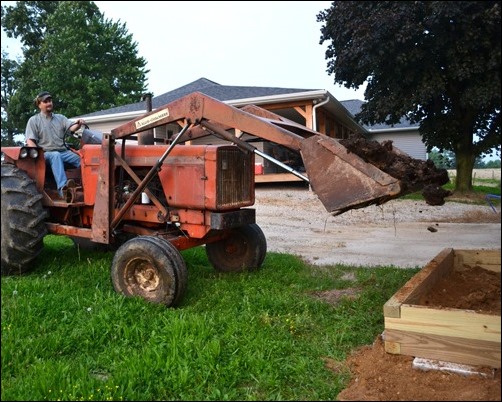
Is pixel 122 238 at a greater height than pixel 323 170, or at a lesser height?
lesser

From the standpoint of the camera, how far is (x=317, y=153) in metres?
3.76

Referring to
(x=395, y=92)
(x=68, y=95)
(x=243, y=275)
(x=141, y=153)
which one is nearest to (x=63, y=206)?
(x=141, y=153)

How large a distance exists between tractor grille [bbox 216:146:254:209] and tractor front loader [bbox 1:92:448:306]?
0.01m

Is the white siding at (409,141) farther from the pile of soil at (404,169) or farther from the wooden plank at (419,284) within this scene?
the pile of soil at (404,169)

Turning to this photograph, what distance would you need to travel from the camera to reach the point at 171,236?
16.5 ft

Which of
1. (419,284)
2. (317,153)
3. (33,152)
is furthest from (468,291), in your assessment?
Result: (33,152)

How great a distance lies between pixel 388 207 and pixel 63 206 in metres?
9.47

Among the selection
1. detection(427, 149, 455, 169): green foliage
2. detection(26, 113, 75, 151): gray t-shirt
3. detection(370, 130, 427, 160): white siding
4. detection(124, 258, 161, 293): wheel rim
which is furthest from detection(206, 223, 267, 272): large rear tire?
detection(370, 130, 427, 160): white siding

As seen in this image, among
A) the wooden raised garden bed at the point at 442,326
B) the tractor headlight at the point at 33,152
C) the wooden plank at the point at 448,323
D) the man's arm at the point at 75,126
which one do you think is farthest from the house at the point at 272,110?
the wooden plank at the point at 448,323

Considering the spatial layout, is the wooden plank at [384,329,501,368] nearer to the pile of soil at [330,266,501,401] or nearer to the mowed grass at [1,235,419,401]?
the pile of soil at [330,266,501,401]

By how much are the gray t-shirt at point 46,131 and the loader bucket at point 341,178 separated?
3417 mm

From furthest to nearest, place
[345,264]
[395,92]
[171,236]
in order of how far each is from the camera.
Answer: [395,92] → [345,264] → [171,236]

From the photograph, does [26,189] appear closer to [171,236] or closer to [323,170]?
[171,236]

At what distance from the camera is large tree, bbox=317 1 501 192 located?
436cm
